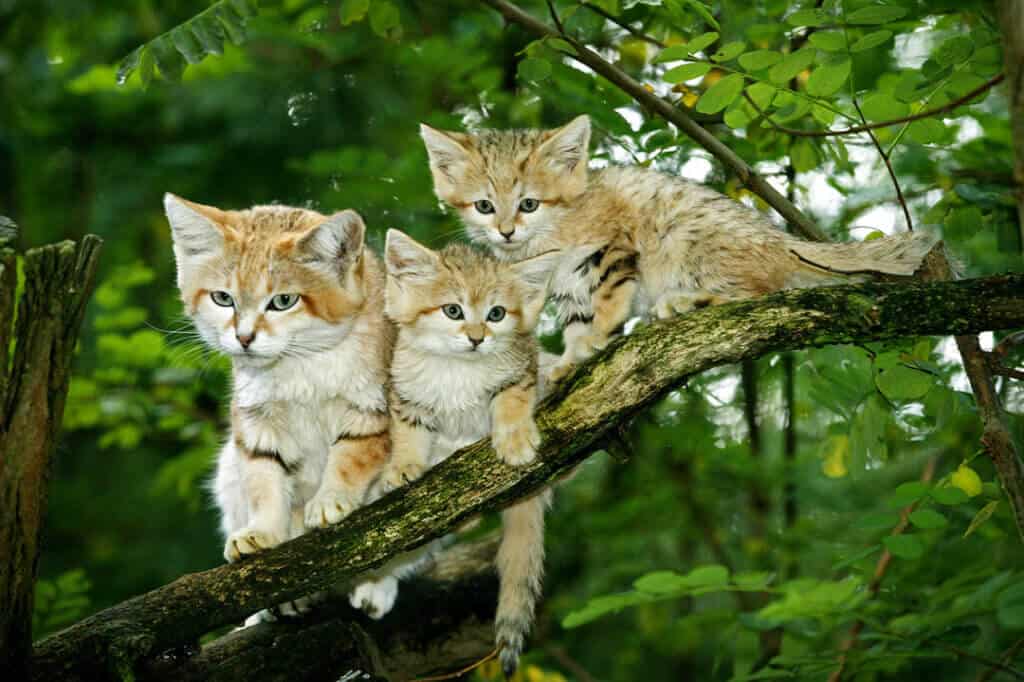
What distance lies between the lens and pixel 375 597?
4773 mm

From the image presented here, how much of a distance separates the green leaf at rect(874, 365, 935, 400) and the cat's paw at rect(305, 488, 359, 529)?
6.22ft

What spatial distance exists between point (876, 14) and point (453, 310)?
1.80 metres

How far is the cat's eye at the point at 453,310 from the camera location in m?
4.22

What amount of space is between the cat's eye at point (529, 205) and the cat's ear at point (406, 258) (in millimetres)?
571

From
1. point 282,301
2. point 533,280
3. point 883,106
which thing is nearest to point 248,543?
point 282,301

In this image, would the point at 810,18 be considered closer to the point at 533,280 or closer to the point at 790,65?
the point at 790,65

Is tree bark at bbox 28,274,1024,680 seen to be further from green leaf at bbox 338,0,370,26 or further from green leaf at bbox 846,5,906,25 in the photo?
green leaf at bbox 338,0,370,26

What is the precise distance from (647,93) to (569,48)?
332 millimetres

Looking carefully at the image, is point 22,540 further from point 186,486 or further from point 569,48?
point 186,486

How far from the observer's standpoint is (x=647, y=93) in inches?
161

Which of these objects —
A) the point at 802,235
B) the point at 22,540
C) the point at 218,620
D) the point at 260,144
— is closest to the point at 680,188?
the point at 802,235

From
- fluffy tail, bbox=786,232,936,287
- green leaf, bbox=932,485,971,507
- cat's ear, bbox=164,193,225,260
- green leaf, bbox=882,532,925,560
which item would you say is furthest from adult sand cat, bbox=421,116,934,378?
cat's ear, bbox=164,193,225,260

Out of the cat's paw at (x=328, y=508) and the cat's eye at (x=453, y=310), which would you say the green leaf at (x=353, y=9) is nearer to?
the cat's eye at (x=453, y=310)

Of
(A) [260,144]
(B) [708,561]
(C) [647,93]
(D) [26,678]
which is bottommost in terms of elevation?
(B) [708,561]
